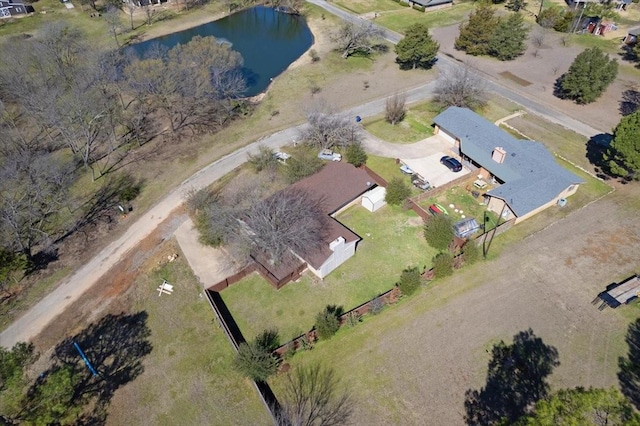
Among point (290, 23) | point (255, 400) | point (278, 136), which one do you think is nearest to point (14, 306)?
point (255, 400)

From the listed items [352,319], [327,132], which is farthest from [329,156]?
[352,319]

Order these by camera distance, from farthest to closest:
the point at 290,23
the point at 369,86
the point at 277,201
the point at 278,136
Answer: the point at 290,23, the point at 369,86, the point at 278,136, the point at 277,201

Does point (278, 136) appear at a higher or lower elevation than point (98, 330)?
higher

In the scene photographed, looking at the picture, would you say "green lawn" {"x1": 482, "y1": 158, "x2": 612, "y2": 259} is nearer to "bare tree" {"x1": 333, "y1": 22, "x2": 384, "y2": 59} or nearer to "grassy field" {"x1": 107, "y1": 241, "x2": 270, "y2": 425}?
"grassy field" {"x1": 107, "y1": 241, "x2": 270, "y2": 425}

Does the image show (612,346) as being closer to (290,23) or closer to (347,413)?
(347,413)

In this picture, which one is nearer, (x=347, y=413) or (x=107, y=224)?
(x=347, y=413)

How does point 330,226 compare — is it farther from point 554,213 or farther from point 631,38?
point 631,38

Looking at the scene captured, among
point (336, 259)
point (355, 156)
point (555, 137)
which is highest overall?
point (355, 156)

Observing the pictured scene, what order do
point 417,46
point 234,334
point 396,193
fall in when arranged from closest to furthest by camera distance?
point 234,334 → point 396,193 → point 417,46

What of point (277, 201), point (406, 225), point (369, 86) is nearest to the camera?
point (277, 201)
